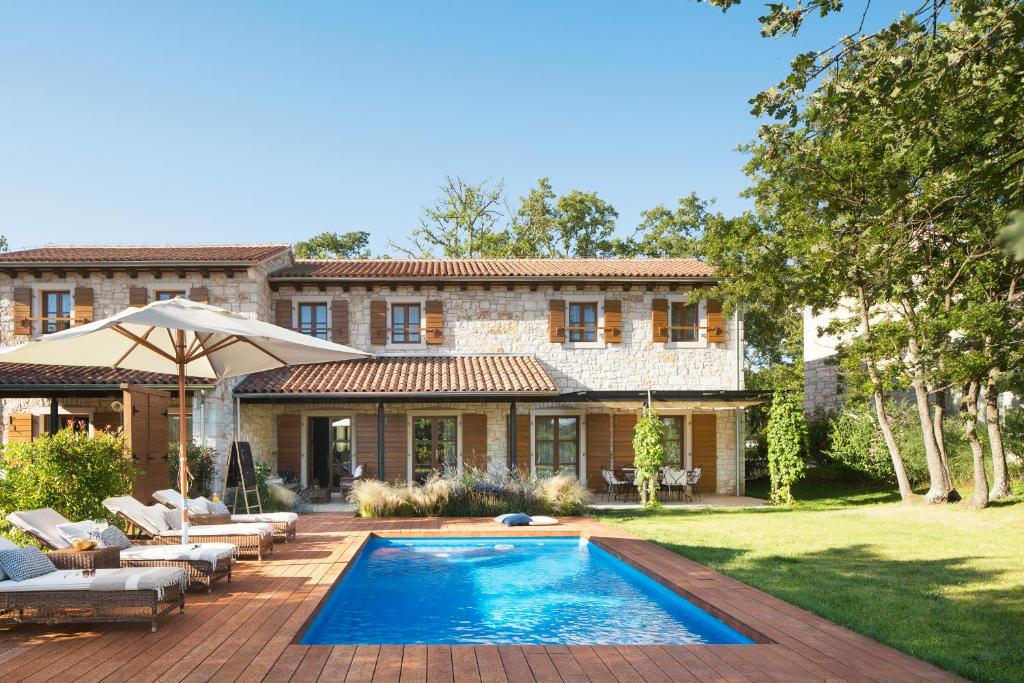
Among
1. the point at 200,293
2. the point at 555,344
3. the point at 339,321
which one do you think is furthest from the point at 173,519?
the point at 555,344

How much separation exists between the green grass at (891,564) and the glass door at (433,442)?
4729mm

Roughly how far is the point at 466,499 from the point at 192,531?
614cm

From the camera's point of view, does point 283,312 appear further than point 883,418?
Yes

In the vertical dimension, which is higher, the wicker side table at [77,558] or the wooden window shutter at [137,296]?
the wooden window shutter at [137,296]

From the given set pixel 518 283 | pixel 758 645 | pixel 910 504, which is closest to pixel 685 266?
pixel 518 283

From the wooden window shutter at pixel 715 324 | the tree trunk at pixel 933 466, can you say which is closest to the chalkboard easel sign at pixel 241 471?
the wooden window shutter at pixel 715 324

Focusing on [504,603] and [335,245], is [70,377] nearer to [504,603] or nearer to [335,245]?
[504,603]

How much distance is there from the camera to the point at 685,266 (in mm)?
19672

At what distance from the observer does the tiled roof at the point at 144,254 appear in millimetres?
17344

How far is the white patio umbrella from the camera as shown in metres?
6.40

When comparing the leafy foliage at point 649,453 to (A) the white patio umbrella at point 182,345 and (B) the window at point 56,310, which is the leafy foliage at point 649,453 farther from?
(B) the window at point 56,310

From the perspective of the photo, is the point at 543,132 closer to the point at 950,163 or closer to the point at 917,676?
the point at 950,163

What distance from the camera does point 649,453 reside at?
15773 millimetres

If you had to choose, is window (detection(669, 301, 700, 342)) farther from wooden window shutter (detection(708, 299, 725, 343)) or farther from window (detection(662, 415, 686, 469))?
window (detection(662, 415, 686, 469))
